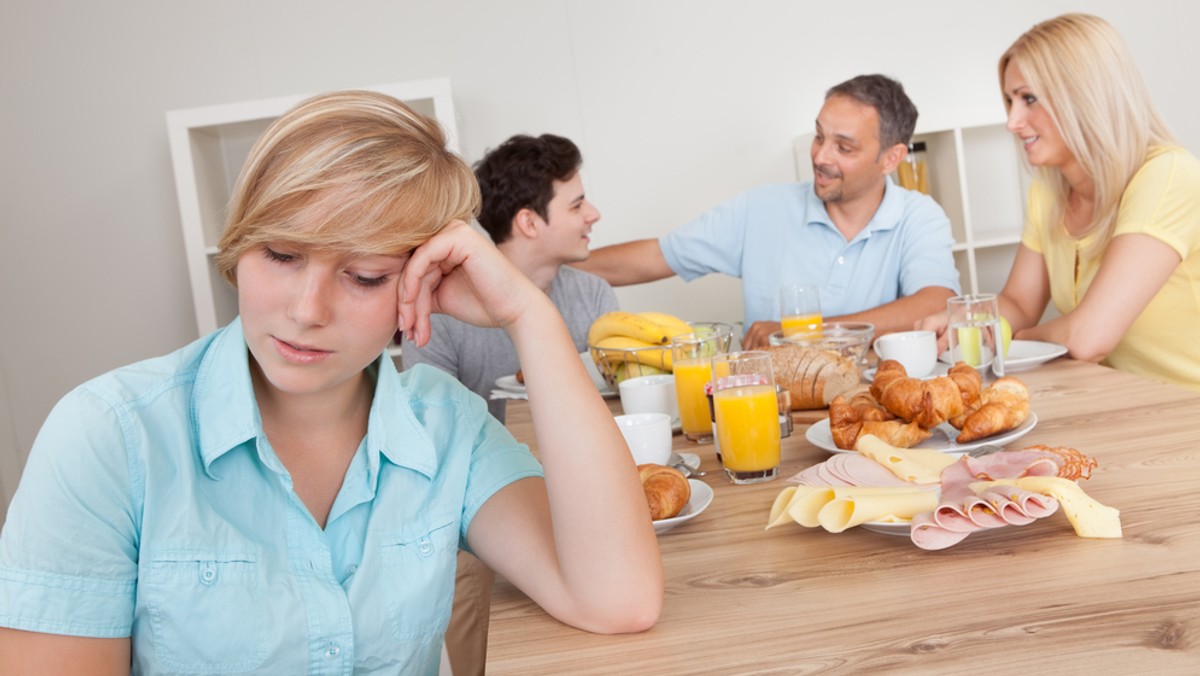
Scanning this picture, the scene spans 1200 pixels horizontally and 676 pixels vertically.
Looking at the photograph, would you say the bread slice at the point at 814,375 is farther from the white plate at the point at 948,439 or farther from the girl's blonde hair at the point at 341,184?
the girl's blonde hair at the point at 341,184

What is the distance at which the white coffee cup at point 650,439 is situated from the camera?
1.30 metres

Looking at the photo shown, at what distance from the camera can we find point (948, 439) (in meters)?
1.33

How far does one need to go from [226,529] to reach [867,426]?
754mm

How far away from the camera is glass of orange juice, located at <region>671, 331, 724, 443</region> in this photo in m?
1.54

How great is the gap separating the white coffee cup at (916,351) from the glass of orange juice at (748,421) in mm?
544

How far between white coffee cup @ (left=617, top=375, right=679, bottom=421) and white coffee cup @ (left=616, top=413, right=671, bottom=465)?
11.9 inches

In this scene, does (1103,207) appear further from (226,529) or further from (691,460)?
(226,529)

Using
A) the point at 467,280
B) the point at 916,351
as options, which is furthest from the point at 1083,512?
the point at 916,351

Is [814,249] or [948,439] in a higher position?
[814,249]

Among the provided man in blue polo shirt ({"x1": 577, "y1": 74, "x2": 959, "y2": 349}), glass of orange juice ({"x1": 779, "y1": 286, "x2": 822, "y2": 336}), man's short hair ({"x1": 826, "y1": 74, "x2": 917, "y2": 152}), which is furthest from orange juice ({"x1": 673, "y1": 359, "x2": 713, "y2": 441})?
man's short hair ({"x1": 826, "y1": 74, "x2": 917, "y2": 152})

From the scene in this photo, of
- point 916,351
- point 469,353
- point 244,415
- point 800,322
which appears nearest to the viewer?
point 244,415

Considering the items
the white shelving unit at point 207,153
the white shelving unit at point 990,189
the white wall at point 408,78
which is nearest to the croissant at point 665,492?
the white shelving unit at point 207,153

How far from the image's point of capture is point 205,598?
93 cm

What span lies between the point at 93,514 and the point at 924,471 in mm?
784
